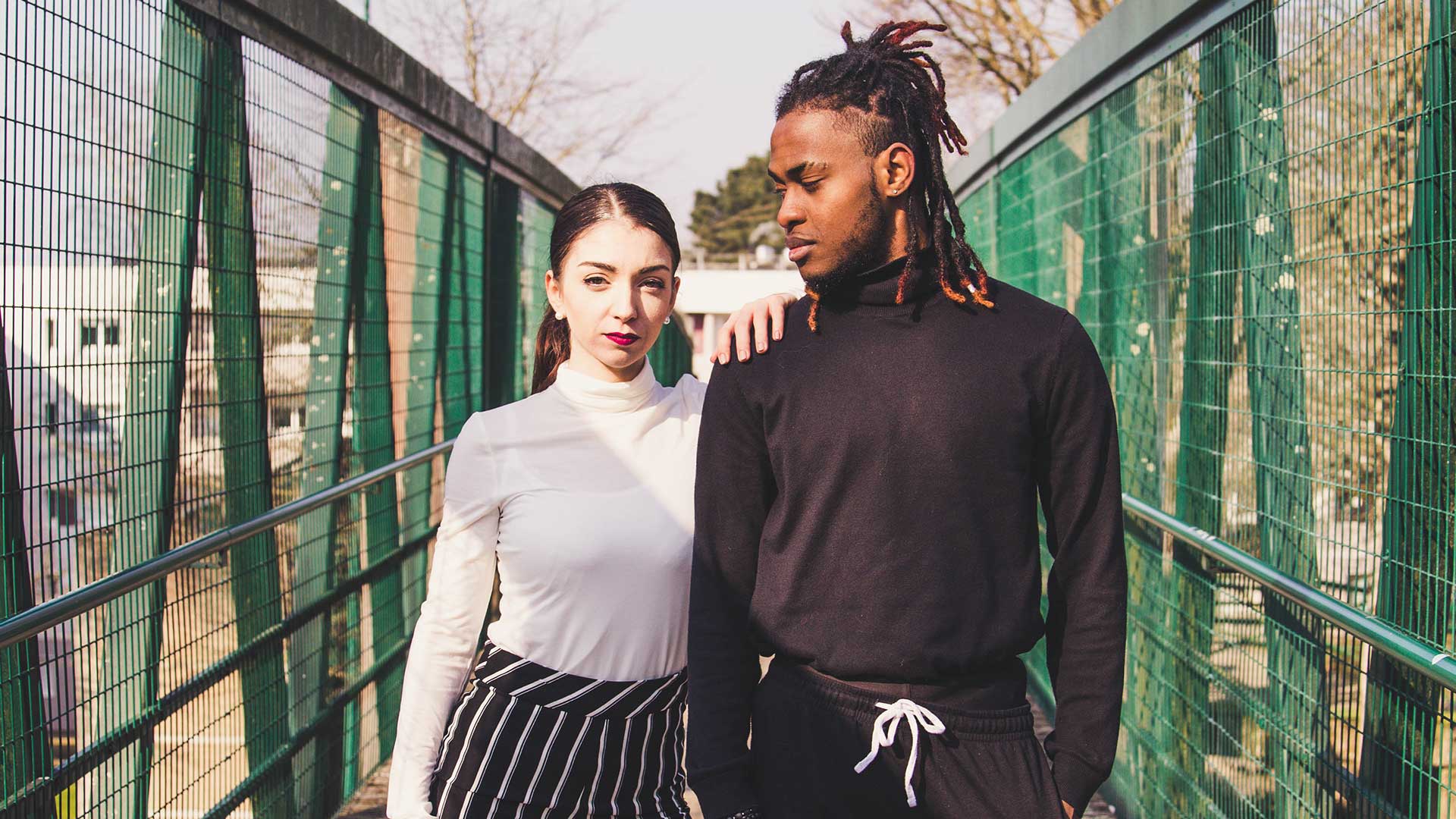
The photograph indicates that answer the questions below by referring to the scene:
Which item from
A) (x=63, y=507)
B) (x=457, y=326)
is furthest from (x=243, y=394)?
(x=457, y=326)

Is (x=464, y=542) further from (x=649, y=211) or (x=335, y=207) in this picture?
(x=335, y=207)

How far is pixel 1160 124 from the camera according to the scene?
4.02 m

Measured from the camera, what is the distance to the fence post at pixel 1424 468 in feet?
7.73

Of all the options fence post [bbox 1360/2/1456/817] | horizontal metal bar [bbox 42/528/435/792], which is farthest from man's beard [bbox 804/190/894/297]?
horizontal metal bar [bbox 42/528/435/792]

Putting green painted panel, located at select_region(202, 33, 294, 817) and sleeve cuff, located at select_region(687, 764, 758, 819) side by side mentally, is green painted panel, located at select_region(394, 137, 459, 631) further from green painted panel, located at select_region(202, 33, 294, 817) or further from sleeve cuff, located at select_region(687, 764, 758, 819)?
sleeve cuff, located at select_region(687, 764, 758, 819)

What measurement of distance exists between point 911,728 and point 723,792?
305mm

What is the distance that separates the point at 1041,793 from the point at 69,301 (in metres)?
Result: 2.00

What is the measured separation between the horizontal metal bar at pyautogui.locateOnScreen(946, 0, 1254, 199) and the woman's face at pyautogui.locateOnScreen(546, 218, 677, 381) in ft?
5.64

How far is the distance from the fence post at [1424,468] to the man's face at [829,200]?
1.01 meters

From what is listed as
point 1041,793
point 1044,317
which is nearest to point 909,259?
point 1044,317

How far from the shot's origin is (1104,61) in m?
4.57

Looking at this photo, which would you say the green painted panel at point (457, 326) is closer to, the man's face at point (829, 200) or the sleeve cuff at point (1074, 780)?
the man's face at point (829, 200)

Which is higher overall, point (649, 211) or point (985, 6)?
point (985, 6)

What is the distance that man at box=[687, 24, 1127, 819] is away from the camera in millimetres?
2018
